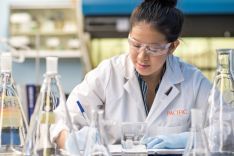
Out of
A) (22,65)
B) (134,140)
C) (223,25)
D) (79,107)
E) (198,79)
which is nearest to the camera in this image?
(134,140)

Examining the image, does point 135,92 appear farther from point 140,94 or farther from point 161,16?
point 161,16

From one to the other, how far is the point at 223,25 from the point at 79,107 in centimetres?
339

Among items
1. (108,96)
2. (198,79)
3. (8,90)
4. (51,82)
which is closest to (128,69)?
(108,96)

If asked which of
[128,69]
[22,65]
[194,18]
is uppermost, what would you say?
[194,18]

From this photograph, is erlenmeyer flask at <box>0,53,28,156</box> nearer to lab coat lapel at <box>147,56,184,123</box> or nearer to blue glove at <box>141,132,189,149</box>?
blue glove at <box>141,132,189,149</box>

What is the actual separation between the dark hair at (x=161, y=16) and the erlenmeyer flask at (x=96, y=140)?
30.7 inches

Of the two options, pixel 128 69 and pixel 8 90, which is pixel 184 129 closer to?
pixel 128 69

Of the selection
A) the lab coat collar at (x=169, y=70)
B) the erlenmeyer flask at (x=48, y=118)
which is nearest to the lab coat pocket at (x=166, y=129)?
the lab coat collar at (x=169, y=70)

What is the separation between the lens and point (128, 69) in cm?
175

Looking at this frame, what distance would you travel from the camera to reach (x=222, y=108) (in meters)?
0.98

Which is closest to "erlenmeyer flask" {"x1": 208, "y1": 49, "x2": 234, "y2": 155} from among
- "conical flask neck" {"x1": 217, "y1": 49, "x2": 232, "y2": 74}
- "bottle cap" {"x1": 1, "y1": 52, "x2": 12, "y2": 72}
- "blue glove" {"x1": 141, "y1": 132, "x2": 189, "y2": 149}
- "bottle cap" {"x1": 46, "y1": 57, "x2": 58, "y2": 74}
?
"conical flask neck" {"x1": 217, "y1": 49, "x2": 232, "y2": 74}

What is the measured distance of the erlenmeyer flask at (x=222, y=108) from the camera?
95 cm

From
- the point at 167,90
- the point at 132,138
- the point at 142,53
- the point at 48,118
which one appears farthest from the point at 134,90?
the point at 48,118

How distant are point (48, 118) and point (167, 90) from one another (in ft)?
2.73
